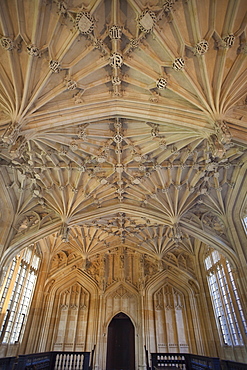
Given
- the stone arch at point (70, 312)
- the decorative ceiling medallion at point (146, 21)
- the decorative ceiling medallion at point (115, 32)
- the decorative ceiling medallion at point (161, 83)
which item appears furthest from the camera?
the stone arch at point (70, 312)

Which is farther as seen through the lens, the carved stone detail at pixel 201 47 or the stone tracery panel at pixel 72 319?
the stone tracery panel at pixel 72 319

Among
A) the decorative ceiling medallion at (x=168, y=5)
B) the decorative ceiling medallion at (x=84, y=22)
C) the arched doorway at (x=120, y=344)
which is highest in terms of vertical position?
the decorative ceiling medallion at (x=168, y=5)

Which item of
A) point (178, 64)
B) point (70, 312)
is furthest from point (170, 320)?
point (178, 64)

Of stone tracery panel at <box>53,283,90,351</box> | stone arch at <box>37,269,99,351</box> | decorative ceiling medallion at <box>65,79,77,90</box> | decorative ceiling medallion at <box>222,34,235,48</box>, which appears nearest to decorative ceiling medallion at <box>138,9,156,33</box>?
decorative ceiling medallion at <box>222,34,235,48</box>

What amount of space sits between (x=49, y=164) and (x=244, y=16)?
9.21m

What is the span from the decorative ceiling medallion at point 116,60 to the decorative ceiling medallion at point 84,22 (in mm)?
962

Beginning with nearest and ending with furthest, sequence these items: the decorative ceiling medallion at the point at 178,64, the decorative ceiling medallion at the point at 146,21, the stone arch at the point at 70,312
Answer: the decorative ceiling medallion at the point at 146,21
the decorative ceiling medallion at the point at 178,64
the stone arch at the point at 70,312

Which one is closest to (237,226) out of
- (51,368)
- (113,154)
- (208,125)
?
(208,125)

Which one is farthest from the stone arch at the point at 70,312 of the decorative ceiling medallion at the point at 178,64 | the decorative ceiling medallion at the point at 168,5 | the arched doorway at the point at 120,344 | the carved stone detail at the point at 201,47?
the decorative ceiling medallion at the point at 168,5

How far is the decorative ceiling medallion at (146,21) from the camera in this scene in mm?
6434

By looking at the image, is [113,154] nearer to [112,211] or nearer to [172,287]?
[112,211]

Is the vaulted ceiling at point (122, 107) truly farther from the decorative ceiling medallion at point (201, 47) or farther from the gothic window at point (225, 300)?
the gothic window at point (225, 300)

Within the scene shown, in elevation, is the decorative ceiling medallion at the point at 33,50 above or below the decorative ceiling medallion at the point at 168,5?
below

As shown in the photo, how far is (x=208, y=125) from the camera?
805 centimetres
